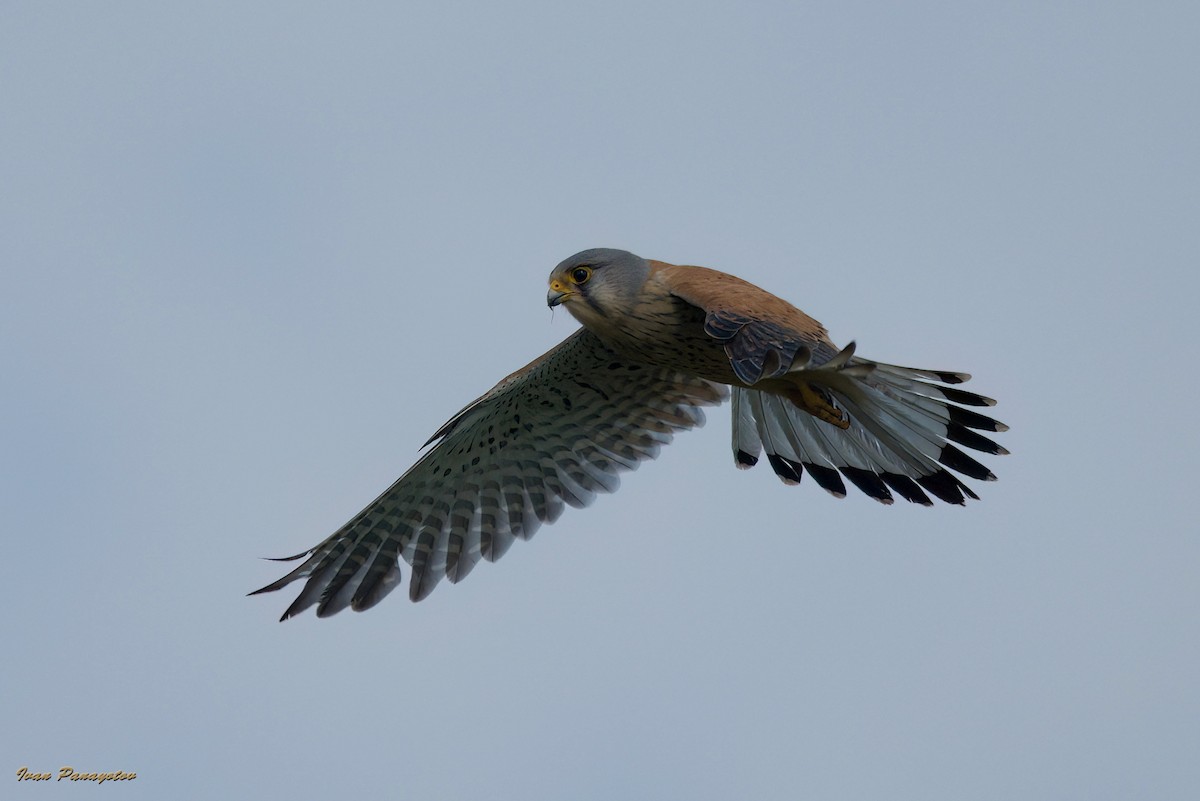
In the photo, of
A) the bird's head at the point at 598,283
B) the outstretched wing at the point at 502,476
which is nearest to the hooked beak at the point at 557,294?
the bird's head at the point at 598,283

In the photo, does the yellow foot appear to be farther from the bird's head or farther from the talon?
the bird's head

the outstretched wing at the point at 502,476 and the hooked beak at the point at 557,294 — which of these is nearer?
the hooked beak at the point at 557,294

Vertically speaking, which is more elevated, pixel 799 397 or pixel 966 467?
pixel 799 397

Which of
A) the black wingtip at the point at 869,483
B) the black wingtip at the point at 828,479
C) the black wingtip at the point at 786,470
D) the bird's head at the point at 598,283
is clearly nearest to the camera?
the bird's head at the point at 598,283

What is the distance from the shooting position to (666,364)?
7066mm

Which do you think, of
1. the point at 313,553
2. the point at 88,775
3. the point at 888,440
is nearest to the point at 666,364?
the point at 888,440

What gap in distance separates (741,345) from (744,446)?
1961mm

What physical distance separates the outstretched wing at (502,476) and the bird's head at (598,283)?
3.69 ft

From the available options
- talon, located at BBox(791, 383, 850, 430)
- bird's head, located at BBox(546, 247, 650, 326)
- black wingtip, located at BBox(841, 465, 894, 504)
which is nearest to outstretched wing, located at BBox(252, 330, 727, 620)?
black wingtip, located at BBox(841, 465, 894, 504)

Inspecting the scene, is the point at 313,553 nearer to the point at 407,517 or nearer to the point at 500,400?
the point at 407,517

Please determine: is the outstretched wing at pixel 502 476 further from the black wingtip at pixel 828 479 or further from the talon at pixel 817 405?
the talon at pixel 817 405

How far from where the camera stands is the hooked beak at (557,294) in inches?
265

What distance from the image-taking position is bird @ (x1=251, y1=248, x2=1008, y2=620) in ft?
21.0

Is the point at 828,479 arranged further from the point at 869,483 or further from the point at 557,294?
the point at 557,294
